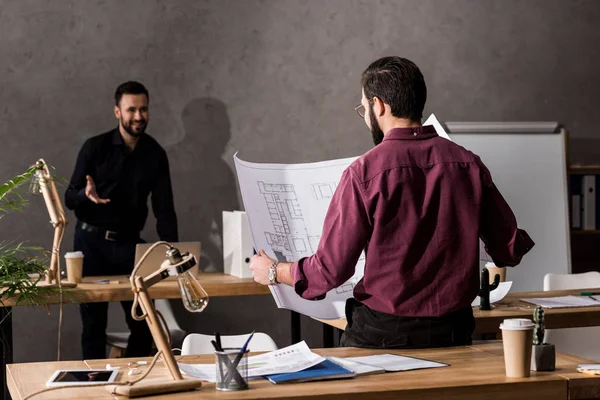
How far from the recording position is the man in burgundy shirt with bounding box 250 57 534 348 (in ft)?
8.11

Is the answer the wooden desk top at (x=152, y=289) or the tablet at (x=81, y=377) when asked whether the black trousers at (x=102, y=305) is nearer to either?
the wooden desk top at (x=152, y=289)

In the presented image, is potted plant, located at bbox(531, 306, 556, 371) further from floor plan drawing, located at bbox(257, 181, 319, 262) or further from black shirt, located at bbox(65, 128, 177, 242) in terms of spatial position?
black shirt, located at bbox(65, 128, 177, 242)

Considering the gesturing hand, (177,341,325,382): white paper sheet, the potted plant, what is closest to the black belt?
the gesturing hand

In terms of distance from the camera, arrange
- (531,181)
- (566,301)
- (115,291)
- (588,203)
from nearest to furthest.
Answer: (566,301) → (115,291) → (531,181) → (588,203)

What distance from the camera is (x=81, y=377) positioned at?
2258 millimetres

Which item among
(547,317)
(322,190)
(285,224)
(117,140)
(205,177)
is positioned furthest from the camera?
(205,177)

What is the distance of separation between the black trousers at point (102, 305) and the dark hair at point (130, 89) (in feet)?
2.72

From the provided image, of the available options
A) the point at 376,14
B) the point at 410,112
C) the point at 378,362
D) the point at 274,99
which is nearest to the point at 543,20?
the point at 376,14

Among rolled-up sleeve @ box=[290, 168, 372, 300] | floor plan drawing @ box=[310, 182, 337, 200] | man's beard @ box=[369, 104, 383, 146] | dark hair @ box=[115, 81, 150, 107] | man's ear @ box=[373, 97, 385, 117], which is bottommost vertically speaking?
rolled-up sleeve @ box=[290, 168, 372, 300]

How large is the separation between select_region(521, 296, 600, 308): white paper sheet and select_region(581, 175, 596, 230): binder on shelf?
2617 mm

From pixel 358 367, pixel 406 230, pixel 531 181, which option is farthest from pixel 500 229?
pixel 531 181

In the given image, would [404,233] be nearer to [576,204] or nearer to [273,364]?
[273,364]

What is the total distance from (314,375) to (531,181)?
14.3 ft

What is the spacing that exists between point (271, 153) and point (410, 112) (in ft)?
11.8
